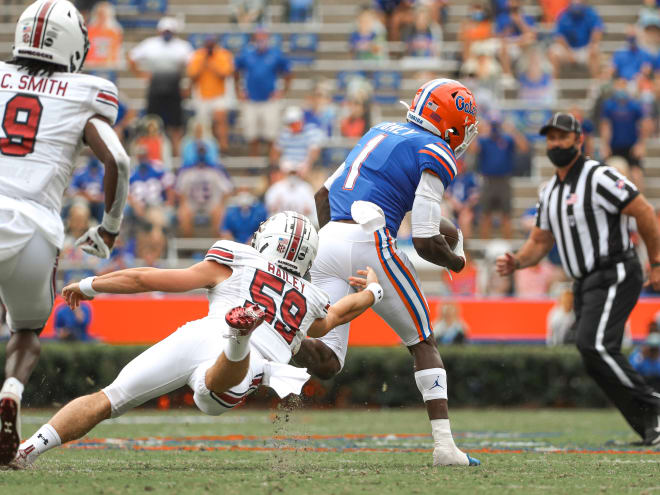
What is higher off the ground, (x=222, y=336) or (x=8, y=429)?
(x=222, y=336)

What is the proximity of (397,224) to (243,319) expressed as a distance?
1601 mm

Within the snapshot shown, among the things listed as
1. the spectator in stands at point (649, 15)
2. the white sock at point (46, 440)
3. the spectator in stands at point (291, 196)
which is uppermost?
the spectator in stands at point (649, 15)

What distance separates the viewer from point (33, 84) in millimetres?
5156

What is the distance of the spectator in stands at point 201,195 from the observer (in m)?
14.3

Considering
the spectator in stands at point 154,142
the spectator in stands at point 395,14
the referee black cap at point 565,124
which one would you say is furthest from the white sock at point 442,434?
the spectator in stands at point 395,14

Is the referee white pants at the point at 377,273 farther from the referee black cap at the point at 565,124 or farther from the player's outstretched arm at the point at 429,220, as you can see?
the referee black cap at the point at 565,124

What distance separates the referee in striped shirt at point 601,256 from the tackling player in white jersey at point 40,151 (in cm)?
320

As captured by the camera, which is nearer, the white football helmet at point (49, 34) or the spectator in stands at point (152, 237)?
the white football helmet at point (49, 34)

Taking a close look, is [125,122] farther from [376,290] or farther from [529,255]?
[376,290]

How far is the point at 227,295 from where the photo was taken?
505cm

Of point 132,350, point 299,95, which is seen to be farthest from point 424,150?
point 299,95

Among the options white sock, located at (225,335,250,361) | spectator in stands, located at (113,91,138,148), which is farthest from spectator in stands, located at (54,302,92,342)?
white sock, located at (225,335,250,361)

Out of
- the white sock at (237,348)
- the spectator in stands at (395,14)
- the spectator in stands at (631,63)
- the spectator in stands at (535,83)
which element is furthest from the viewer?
the spectator in stands at (395,14)

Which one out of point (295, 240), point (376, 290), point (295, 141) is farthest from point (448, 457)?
point (295, 141)
